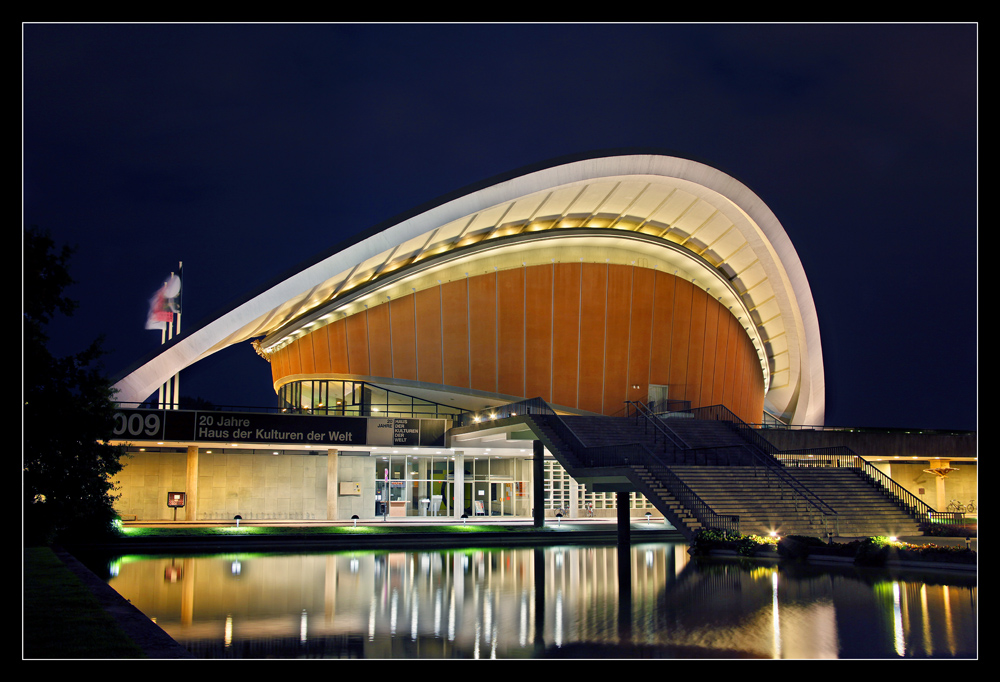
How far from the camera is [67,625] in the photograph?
8633mm

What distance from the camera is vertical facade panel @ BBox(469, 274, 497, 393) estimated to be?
1519 inches

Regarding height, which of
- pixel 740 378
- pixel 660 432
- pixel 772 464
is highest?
pixel 740 378

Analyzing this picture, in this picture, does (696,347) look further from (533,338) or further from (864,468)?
(864,468)

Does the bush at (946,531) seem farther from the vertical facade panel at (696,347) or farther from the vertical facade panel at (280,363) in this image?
the vertical facade panel at (280,363)

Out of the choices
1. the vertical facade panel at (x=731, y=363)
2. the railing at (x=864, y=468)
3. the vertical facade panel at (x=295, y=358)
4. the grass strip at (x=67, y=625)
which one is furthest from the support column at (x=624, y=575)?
the vertical facade panel at (x=731, y=363)

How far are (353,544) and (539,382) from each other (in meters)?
16.3

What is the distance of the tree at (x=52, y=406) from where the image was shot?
1209cm

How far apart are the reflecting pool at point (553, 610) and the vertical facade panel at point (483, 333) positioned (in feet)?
67.5

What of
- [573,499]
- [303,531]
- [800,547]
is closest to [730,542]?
[800,547]

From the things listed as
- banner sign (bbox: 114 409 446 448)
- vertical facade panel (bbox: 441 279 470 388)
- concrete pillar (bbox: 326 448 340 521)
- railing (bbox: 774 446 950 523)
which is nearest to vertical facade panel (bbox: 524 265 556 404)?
vertical facade panel (bbox: 441 279 470 388)

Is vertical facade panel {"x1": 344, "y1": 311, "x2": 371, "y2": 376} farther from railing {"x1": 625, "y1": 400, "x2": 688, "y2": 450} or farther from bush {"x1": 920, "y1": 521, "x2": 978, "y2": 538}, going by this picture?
bush {"x1": 920, "y1": 521, "x2": 978, "y2": 538}

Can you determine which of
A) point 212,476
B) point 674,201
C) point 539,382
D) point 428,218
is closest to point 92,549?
point 212,476

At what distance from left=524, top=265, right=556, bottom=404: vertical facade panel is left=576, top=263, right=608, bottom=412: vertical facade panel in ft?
5.79

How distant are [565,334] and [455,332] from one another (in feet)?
18.3
